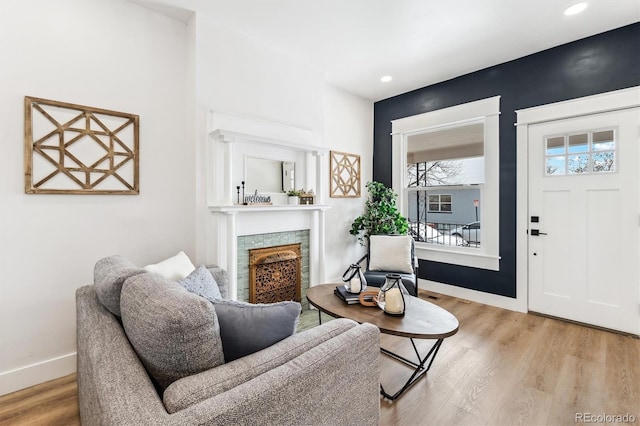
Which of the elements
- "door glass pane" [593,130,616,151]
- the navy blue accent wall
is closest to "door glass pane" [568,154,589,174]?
"door glass pane" [593,130,616,151]

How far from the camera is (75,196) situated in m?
2.22

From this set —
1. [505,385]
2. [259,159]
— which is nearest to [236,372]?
[505,385]

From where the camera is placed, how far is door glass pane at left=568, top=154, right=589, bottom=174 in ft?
9.84

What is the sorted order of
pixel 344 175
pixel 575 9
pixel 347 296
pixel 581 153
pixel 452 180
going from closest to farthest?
pixel 347 296, pixel 575 9, pixel 581 153, pixel 452 180, pixel 344 175

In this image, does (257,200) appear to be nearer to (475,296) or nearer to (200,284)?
(200,284)

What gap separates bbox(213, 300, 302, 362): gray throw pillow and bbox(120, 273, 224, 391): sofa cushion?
2.9 inches

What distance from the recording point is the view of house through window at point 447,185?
382 cm

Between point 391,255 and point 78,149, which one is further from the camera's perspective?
point 391,255

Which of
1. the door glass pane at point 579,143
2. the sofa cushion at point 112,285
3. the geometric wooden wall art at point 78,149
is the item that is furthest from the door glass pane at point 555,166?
the geometric wooden wall art at point 78,149

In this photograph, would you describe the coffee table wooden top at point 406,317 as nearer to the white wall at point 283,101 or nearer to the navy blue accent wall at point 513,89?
the white wall at point 283,101

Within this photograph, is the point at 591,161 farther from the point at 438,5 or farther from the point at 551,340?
the point at 438,5

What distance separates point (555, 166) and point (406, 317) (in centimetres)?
255

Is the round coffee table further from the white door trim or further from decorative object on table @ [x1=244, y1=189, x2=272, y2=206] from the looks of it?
the white door trim

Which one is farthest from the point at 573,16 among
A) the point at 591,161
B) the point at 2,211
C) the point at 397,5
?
the point at 2,211
